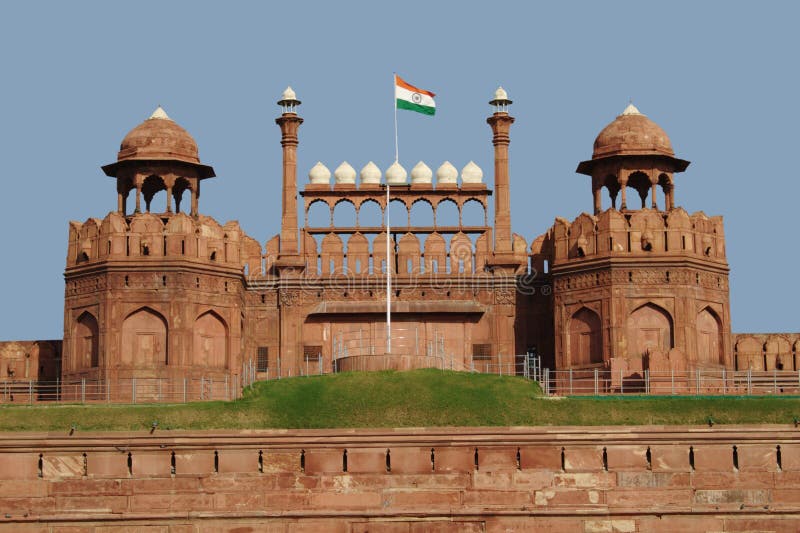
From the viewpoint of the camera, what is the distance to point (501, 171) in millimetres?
66438

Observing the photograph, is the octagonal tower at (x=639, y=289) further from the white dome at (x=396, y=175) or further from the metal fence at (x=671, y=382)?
the white dome at (x=396, y=175)

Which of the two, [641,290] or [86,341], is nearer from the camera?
[641,290]

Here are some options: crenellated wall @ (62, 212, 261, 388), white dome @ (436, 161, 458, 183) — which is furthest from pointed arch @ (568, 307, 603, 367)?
crenellated wall @ (62, 212, 261, 388)

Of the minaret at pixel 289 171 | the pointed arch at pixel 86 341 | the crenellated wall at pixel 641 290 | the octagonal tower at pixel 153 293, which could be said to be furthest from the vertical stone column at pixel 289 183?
the crenellated wall at pixel 641 290

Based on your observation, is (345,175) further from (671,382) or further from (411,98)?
(671,382)

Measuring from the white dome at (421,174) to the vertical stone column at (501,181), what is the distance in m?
2.40

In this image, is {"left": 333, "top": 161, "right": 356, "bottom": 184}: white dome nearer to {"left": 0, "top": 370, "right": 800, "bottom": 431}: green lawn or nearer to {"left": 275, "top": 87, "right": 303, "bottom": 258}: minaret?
{"left": 275, "top": 87, "right": 303, "bottom": 258}: minaret

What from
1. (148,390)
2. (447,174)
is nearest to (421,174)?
(447,174)

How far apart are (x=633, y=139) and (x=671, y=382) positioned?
34.2 ft

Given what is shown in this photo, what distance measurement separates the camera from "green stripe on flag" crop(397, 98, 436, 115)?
6406 centimetres

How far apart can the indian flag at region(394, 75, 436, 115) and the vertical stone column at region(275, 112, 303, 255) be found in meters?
4.52

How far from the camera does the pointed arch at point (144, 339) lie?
60094mm

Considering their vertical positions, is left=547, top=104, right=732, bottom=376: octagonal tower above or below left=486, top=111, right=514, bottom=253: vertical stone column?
below

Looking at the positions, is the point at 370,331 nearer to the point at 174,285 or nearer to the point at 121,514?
the point at 174,285
